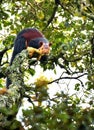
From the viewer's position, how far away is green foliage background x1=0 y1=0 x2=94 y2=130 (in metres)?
0.99

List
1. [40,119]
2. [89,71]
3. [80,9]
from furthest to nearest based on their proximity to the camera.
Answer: [89,71] → [80,9] → [40,119]

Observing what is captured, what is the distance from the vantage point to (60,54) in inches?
141

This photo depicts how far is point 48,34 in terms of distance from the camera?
6.17m

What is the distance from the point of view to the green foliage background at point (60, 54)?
0.99 metres

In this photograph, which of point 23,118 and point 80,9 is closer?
point 23,118

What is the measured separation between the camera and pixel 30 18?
6.21 metres

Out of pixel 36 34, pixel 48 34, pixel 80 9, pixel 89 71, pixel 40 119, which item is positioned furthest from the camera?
pixel 48 34

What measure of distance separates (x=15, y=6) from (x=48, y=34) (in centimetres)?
90

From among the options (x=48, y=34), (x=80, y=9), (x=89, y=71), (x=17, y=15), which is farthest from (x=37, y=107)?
(x=17, y=15)

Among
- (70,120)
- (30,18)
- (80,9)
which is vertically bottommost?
(70,120)

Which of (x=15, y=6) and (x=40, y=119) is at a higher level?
(x=15, y=6)

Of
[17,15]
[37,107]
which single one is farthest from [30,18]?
[37,107]

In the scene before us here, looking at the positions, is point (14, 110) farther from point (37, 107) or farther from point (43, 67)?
point (43, 67)

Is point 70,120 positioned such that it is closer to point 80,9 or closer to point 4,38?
point 80,9
